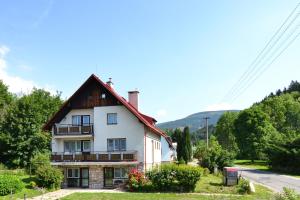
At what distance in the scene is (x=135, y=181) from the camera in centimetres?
2830

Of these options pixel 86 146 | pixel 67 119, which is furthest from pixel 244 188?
pixel 67 119

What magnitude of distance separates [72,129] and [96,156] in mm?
3725

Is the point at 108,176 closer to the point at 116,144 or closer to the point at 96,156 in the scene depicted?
the point at 96,156

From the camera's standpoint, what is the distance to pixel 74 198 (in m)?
23.9

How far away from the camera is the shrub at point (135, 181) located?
2808 centimetres

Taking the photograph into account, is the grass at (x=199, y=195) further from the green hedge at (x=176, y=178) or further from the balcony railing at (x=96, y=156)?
the balcony railing at (x=96, y=156)

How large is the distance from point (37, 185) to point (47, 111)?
2433 centimetres

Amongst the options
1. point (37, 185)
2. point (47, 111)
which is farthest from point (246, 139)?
point (37, 185)

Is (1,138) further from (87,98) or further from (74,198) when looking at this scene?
(74,198)

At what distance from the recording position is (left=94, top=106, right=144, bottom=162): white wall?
32.4m

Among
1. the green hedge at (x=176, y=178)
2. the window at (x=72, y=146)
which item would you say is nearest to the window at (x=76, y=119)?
the window at (x=72, y=146)

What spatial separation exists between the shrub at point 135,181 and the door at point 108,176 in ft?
10.8

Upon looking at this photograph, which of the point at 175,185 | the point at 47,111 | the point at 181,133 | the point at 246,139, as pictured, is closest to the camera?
the point at 175,185

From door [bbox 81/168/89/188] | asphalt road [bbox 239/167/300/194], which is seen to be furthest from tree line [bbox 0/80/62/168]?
asphalt road [bbox 239/167/300/194]
